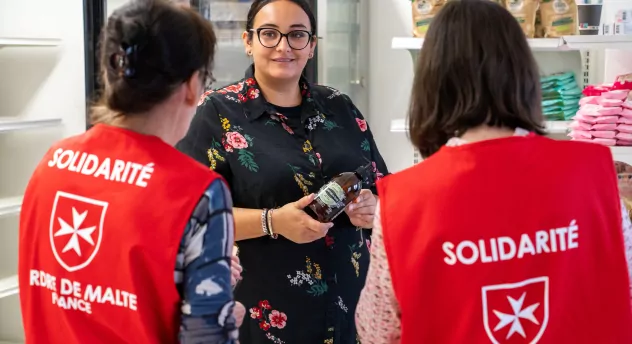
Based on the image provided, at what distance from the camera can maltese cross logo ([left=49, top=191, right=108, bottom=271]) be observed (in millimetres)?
1436

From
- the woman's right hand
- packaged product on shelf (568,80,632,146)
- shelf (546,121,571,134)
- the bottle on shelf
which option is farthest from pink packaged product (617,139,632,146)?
the woman's right hand

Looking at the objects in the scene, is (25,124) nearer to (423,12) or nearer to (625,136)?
(423,12)

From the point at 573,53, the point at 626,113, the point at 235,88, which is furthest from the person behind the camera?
the point at 573,53

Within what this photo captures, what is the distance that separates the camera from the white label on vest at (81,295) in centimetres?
141

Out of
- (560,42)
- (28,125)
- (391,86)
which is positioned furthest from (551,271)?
(28,125)

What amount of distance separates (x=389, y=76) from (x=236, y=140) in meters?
1.72

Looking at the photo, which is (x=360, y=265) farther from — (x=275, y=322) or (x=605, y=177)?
(x=605, y=177)

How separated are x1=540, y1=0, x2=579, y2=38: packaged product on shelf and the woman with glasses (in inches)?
43.2

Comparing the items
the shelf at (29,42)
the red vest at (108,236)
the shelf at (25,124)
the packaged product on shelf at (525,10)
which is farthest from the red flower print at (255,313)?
the shelf at (29,42)

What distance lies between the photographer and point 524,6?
3.05 meters

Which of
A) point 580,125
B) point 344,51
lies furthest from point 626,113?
point 344,51

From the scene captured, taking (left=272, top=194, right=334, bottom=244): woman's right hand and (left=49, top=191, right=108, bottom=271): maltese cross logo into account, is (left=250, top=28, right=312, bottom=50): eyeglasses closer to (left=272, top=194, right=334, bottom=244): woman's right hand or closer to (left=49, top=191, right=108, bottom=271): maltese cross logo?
(left=272, top=194, right=334, bottom=244): woman's right hand

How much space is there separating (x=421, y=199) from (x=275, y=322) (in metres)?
0.99

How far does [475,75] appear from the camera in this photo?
4.77 feet
